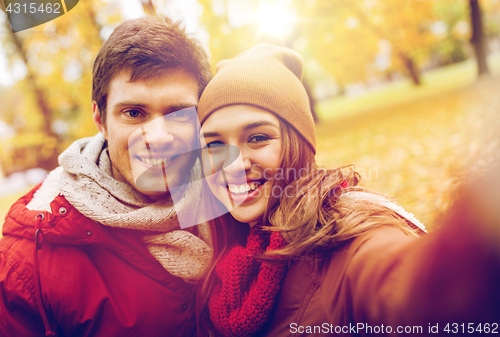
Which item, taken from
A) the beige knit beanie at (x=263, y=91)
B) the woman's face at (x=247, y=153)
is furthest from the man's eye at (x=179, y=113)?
the woman's face at (x=247, y=153)

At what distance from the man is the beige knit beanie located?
262 mm

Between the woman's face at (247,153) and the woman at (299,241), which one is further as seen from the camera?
the woman's face at (247,153)

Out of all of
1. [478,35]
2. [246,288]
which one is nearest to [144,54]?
[246,288]

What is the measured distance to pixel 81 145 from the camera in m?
2.11

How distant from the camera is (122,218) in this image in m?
1.67

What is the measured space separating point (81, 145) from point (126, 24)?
91 cm

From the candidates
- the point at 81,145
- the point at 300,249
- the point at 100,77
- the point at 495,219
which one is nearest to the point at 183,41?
the point at 100,77

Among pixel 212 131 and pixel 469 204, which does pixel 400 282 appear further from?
pixel 212 131

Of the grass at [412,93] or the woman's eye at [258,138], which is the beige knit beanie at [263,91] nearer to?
the woman's eye at [258,138]

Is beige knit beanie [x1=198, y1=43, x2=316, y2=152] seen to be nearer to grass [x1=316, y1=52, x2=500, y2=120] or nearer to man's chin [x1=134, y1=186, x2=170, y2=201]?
man's chin [x1=134, y1=186, x2=170, y2=201]

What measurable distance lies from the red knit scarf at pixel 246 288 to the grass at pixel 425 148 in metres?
0.74

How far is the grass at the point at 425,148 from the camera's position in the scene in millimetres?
721

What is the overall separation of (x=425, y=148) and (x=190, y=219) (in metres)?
6.69

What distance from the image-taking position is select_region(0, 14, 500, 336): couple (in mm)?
1337
